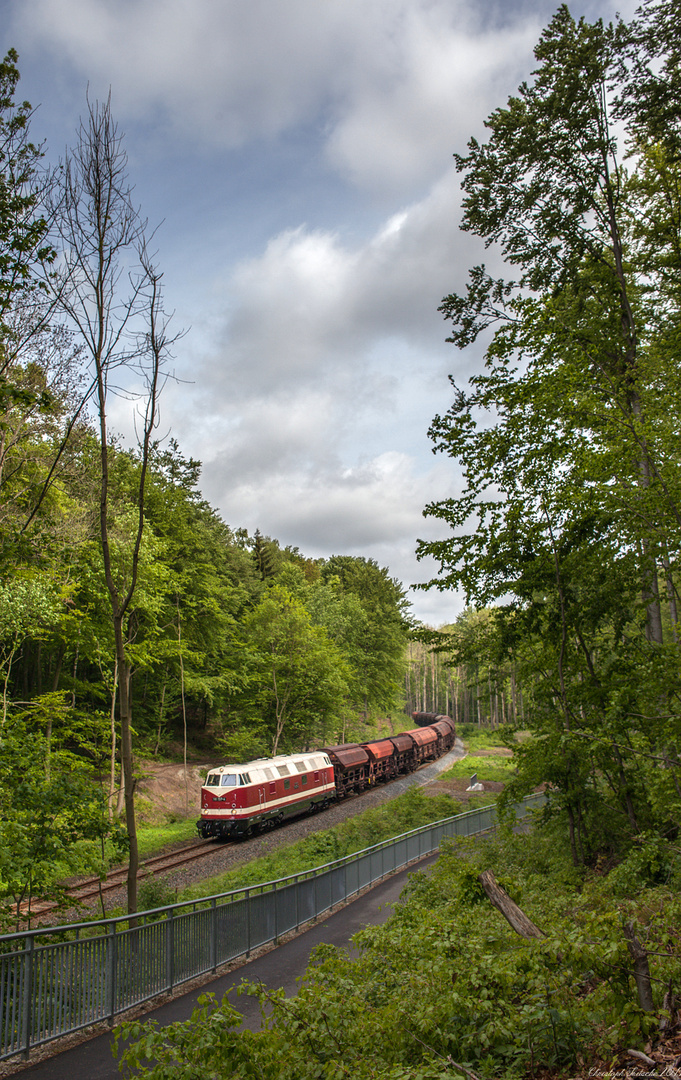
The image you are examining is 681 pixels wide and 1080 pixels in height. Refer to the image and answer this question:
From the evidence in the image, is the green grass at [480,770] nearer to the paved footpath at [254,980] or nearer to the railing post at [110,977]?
the paved footpath at [254,980]

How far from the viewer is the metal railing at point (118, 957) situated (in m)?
6.82

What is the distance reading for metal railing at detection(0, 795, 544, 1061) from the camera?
6.82m

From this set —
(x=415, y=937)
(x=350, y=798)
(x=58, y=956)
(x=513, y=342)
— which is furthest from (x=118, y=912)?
(x=350, y=798)

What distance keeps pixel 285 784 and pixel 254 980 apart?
15.9 meters

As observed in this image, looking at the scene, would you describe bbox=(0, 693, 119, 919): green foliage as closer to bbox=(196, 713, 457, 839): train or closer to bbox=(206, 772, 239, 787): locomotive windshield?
bbox=(206, 772, 239, 787): locomotive windshield

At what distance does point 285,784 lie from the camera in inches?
1013

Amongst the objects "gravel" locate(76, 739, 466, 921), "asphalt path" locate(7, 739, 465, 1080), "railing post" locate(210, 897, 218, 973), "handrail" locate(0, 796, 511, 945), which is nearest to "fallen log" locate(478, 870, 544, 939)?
"asphalt path" locate(7, 739, 465, 1080)

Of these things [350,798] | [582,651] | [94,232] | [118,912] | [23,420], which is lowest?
[350,798]

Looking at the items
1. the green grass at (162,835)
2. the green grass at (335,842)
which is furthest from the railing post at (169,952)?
the green grass at (162,835)

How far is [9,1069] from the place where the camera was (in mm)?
6648

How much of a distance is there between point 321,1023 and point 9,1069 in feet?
15.3

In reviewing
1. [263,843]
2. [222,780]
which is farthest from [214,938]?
[263,843]

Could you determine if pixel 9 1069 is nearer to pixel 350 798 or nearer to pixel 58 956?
pixel 58 956

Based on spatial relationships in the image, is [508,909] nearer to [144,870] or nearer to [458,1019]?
[458,1019]
